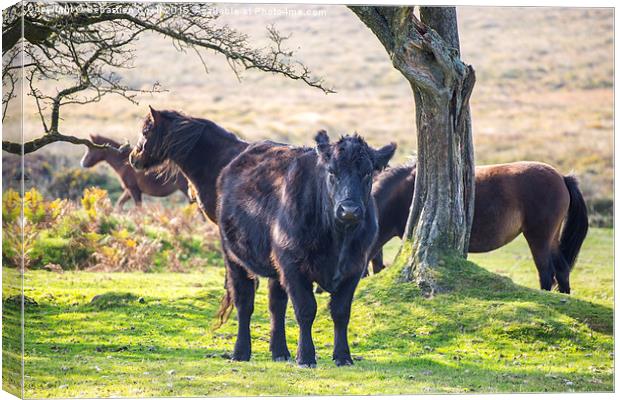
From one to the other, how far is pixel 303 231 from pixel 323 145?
78cm

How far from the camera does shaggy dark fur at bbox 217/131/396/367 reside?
864cm

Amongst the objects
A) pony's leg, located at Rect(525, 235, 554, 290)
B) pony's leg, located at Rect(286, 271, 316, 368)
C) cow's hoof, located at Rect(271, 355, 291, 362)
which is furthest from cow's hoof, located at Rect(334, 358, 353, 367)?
pony's leg, located at Rect(525, 235, 554, 290)

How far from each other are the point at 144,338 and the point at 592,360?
451 centimetres

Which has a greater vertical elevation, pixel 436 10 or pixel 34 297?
pixel 436 10

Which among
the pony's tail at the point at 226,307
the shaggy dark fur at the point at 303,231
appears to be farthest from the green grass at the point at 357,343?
the shaggy dark fur at the point at 303,231

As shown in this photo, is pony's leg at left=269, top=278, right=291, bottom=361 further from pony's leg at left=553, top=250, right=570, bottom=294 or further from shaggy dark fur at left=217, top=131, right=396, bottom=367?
pony's leg at left=553, top=250, right=570, bottom=294

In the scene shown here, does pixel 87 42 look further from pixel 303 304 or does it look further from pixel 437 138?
pixel 437 138

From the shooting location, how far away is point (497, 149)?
28.4 m

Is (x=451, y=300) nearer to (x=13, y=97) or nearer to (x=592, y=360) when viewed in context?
(x=592, y=360)

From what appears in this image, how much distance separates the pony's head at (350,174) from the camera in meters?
8.42

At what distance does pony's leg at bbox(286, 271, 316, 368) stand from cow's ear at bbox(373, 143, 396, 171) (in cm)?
119

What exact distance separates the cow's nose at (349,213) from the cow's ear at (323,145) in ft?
2.00

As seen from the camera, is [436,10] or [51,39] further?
[436,10]

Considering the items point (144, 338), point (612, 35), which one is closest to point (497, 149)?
point (612, 35)
